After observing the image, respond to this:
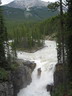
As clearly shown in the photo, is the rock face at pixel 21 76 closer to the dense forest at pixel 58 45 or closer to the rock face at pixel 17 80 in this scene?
the rock face at pixel 17 80

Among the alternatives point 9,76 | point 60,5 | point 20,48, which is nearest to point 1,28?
point 9,76

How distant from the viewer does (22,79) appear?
4678 cm

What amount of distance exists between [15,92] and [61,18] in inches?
937

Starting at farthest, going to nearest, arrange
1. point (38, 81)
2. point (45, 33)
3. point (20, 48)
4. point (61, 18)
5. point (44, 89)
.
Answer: point (45, 33) < point (20, 48) < point (38, 81) < point (44, 89) < point (61, 18)

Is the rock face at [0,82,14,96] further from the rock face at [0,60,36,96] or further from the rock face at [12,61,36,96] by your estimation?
the rock face at [12,61,36,96]

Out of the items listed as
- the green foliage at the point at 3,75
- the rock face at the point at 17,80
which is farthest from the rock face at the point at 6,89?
the green foliage at the point at 3,75

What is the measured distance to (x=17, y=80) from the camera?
1752 inches

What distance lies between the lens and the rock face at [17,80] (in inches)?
1402

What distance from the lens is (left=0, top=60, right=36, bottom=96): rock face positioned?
35.6 m

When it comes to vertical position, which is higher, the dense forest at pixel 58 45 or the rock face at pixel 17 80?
the dense forest at pixel 58 45

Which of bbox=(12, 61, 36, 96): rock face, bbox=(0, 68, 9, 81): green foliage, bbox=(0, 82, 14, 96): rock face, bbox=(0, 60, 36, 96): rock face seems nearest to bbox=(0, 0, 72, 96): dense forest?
bbox=(0, 68, 9, 81): green foliage

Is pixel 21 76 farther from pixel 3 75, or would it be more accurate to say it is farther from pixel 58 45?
pixel 58 45

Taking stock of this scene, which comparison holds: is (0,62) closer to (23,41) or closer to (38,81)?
(38,81)

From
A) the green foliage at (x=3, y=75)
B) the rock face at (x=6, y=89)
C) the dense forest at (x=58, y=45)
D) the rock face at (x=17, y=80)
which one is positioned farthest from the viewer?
the green foliage at (x=3, y=75)
